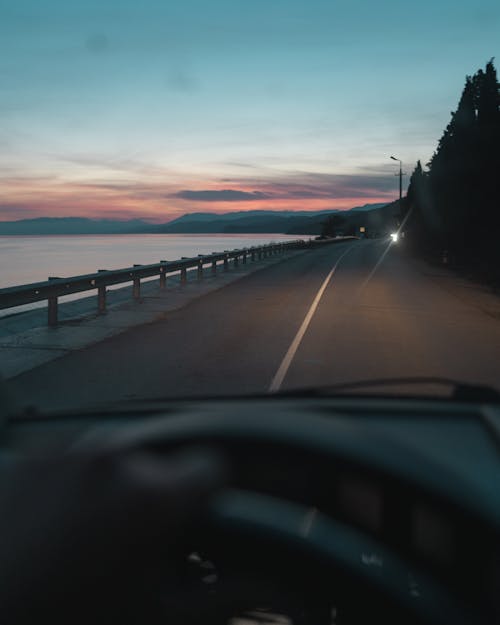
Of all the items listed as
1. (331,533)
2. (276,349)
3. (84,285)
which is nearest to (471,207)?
(84,285)

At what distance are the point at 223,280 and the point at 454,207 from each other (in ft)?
67.8

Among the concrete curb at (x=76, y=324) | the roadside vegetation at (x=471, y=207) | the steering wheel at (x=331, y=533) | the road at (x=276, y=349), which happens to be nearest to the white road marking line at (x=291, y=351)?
the road at (x=276, y=349)

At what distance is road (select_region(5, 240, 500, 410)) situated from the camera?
8.96m

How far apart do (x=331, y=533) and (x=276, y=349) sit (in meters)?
10.2

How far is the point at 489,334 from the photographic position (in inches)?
530

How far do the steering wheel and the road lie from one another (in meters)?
3.13

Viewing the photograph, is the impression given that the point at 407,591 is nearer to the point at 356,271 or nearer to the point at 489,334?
the point at 489,334

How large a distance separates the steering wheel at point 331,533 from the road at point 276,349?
3131 mm

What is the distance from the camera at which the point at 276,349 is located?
38.3ft

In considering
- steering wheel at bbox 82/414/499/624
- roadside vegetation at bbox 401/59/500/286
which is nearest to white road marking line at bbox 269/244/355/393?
steering wheel at bbox 82/414/499/624

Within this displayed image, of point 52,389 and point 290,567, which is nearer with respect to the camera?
point 290,567

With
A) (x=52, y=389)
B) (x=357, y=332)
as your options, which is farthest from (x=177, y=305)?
(x=52, y=389)

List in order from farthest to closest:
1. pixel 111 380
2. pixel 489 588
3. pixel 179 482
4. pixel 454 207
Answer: pixel 454 207 → pixel 111 380 → pixel 489 588 → pixel 179 482

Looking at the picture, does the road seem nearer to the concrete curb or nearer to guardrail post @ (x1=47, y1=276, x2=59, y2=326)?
the concrete curb
